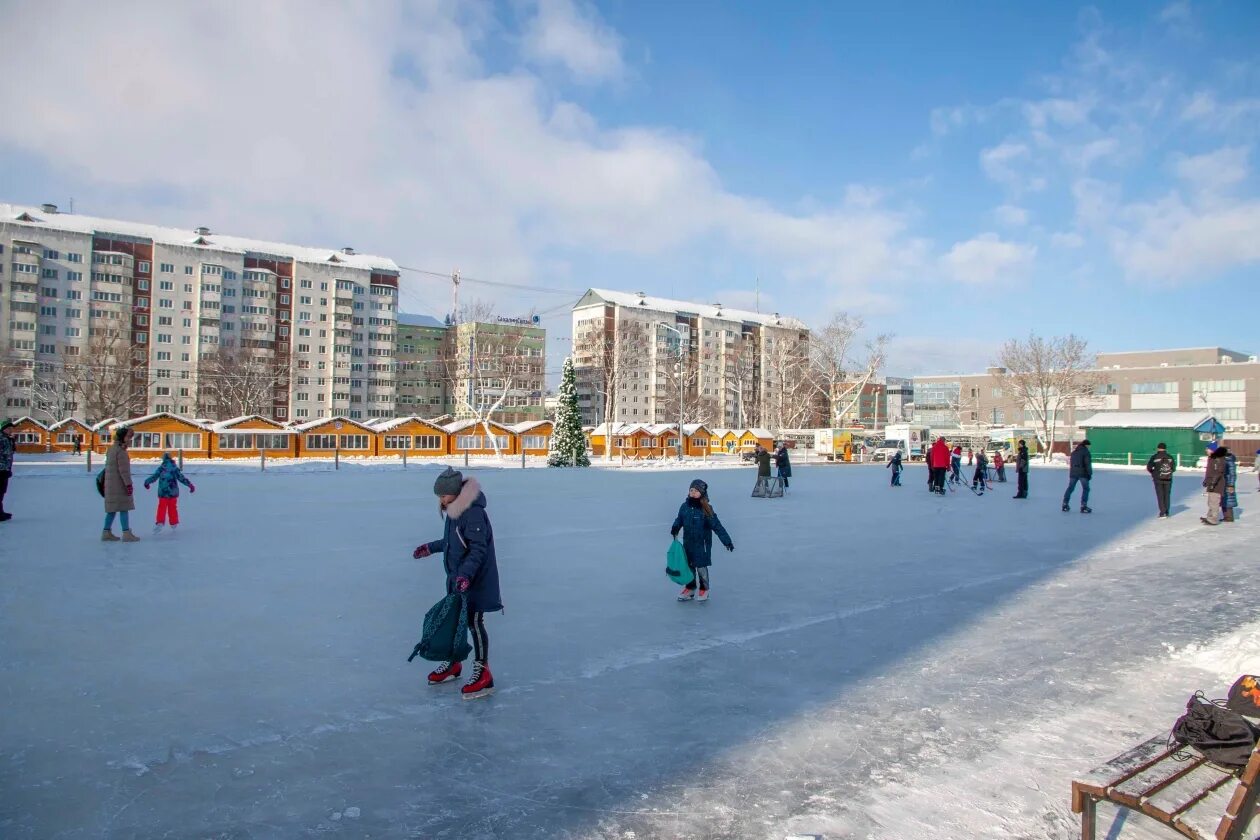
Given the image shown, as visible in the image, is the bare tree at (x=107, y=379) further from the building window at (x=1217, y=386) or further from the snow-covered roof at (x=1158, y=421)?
the building window at (x=1217, y=386)

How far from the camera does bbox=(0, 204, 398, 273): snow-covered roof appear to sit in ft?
237

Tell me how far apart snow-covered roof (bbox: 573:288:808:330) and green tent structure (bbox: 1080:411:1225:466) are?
52908 mm

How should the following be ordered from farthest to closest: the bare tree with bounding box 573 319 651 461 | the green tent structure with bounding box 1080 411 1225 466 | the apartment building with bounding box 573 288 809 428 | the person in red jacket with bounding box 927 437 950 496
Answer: the apartment building with bounding box 573 288 809 428
the bare tree with bounding box 573 319 651 461
the green tent structure with bounding box 1080 411 1225 466
the person in red jacket with bounding box 927 437 950 496

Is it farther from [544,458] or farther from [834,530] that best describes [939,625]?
[544,458]

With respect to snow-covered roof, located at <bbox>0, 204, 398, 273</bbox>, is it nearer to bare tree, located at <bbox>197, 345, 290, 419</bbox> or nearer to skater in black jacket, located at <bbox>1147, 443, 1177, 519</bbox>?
bare tree, located at <bbox>197, 345, 290, 419</bbox>

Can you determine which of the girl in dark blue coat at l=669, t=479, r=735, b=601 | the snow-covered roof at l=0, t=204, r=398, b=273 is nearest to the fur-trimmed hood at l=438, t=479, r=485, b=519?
the girl in dark blue coat at l=669, t=479, r=735, b=601

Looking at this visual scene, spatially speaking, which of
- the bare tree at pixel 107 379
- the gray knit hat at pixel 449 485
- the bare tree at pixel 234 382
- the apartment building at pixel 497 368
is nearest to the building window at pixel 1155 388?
the apartment building at pixel 497 368

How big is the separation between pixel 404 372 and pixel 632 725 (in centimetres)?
9805

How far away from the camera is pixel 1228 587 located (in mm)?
8383

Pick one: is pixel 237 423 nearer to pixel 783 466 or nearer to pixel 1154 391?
pixel 783 466

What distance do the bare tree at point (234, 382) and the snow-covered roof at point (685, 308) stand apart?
43.0 metres

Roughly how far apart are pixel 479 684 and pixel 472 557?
830 mm

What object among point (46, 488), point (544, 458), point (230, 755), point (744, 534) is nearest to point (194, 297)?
point (544, 458)

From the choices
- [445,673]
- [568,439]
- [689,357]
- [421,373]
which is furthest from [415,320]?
[445,673]
